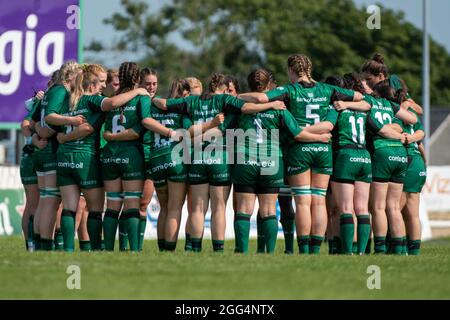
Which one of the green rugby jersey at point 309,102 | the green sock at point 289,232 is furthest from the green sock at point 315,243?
the green rugby jersey at point 309,102

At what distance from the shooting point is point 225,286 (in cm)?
960

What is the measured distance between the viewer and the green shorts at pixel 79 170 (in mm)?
12711

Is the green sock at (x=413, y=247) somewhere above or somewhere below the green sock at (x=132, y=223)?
below

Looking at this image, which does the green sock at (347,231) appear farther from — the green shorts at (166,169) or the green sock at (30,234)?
the green sock at (30,234)

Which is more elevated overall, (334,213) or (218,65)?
(218,65)

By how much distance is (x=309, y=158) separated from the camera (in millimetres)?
12758

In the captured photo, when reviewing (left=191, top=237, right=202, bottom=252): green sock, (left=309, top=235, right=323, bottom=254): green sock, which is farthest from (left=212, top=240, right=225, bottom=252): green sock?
(left=309, top=235, right=323, bottom=254): green sock

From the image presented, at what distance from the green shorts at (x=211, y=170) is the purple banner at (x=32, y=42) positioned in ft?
26.6

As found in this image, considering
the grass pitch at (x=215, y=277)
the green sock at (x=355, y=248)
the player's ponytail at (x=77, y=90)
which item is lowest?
the grass pitch at (x=215, y=277)

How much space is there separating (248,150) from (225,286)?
330 cm

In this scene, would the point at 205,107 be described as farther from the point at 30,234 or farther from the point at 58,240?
the point at 58,240

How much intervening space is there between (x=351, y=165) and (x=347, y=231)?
800 millimetres
